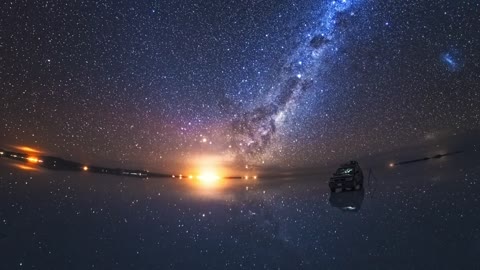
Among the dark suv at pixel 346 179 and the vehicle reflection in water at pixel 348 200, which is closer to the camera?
the vehicle reflection in water at pixel 348 200

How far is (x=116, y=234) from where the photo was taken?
47.1 feet

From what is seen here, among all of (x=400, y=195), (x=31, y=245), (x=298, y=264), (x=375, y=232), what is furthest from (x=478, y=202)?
(x=31, y=245)

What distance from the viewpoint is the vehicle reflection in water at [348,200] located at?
1605cm

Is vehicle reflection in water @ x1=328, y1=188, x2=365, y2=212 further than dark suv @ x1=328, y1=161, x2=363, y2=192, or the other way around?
dark suv @ x1=328, y1=161, x2=363, y2=192

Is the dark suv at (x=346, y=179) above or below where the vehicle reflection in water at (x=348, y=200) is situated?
above

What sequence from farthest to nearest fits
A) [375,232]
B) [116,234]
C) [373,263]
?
[116,234]
[375,232]
[373,263]

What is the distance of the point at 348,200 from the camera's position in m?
18.2

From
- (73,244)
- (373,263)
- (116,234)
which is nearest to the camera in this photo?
(373,263)

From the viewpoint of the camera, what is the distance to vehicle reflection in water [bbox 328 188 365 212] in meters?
16.0

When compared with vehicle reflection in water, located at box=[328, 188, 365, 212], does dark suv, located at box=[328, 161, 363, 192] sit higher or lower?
higher

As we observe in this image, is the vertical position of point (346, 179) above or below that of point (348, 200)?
above

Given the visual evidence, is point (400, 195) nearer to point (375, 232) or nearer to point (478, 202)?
point (478, 202)

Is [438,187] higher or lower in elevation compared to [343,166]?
lower

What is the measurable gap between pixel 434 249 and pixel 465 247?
783mm
